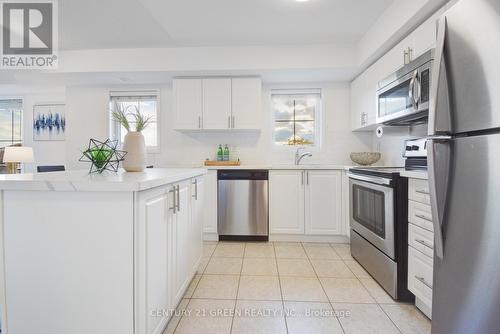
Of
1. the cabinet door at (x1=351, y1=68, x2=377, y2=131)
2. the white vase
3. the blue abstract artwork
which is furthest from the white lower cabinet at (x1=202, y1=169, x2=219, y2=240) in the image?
the blue abstract artwork

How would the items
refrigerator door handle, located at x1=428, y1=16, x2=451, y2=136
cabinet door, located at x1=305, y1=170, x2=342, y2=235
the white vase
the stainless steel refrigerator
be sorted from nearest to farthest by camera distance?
the stainless steel refrigerator < refrigerator door handle, located at x1=428, y1=16, x2=451, y2=136 < the white vase < cabinet door, located at x1=305, y1=170, x2=342, y2=235

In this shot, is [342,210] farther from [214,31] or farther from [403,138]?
[214,31]

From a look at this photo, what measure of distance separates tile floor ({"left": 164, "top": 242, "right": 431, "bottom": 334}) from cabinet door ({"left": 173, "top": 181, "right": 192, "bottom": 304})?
18 centimetres

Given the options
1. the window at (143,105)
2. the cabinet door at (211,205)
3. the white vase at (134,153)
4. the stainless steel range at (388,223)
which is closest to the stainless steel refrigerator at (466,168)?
the stainless steel range at (388,223)

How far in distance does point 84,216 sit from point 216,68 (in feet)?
8.12

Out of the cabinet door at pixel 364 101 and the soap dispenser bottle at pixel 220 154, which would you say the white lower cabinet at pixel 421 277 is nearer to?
the cabinet door at pixel 364 101

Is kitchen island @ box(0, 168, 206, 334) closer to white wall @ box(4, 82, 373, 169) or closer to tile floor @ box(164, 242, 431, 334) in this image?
tile floor @ box(164, 242, 431, 334)

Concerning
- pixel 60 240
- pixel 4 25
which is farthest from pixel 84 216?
pixel 4 25

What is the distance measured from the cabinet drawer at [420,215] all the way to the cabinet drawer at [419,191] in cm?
3

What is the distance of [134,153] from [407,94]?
2.14 meters

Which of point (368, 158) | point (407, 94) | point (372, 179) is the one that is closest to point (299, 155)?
point (368, 158)

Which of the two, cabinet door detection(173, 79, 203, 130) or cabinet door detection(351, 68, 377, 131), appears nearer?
cabinet door detection(351, 68, 377, 131)

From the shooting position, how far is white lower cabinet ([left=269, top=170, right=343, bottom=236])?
3.05m

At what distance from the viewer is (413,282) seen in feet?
5.40
